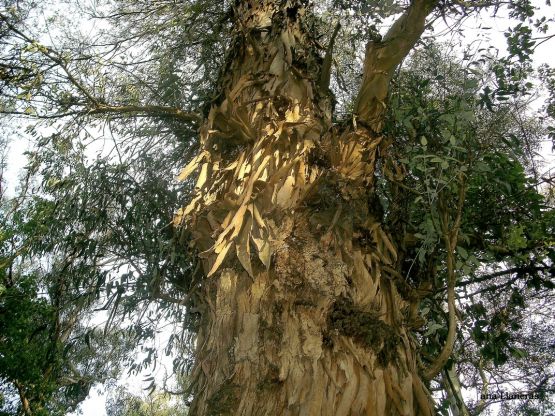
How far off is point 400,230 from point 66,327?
5.56m

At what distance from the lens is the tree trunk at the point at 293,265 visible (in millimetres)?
1757

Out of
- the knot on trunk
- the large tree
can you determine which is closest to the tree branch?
the large tree

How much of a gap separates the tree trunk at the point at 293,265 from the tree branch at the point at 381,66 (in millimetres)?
200

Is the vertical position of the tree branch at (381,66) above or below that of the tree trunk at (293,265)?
above

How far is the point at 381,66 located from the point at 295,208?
0.96m

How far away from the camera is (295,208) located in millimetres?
2104

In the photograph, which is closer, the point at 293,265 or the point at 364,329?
the point at 364,329

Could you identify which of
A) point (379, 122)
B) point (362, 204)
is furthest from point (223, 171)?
point (379, 122)

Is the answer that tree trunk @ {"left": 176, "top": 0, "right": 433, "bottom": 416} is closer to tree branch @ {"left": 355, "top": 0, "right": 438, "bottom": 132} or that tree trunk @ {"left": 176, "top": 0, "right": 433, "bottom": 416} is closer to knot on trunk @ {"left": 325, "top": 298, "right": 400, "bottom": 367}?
knot on trunk @ {"left": 325, "top": 298, "right": 400, "bottom": 367}

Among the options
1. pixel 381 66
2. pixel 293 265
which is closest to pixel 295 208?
pixel 293 265

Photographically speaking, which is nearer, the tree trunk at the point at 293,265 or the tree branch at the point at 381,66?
the tree trunk at the point at 293,265

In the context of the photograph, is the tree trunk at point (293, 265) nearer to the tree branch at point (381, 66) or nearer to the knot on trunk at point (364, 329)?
the knot on trunk at point (364, 329)

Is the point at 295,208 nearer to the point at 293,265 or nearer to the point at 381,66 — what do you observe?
the point at 293,265

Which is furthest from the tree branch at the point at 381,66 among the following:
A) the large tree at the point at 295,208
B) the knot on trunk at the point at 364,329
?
the knot on trunk at the point at 364,329
